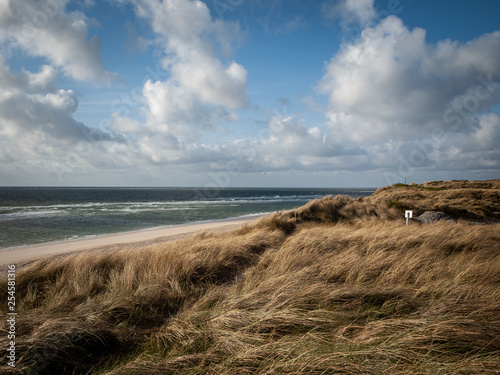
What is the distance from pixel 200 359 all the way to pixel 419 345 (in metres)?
2.03

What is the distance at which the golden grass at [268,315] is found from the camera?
2.20 m

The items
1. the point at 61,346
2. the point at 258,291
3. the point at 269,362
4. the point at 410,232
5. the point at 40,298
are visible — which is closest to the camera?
the point at 269,362

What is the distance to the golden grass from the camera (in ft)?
7.21

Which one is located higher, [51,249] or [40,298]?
[40,298]

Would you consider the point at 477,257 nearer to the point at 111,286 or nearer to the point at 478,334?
the point at 478,334

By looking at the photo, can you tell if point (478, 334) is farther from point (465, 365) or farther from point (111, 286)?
point (111, 286)

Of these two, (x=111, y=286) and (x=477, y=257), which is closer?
(x=111, y=286)

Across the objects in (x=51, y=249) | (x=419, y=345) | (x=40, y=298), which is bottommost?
(x=51, y=249)

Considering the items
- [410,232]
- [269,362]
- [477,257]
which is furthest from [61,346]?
[410,232]

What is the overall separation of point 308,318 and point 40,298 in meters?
4.40

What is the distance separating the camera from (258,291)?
353cm

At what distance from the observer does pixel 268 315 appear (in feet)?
9.28

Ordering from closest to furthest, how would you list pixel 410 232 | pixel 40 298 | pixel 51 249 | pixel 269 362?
1. pixel 269 362
2. pixel 40 298
3. pixel 410 232
4. pixel 51 249

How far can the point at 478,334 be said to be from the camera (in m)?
2.28
